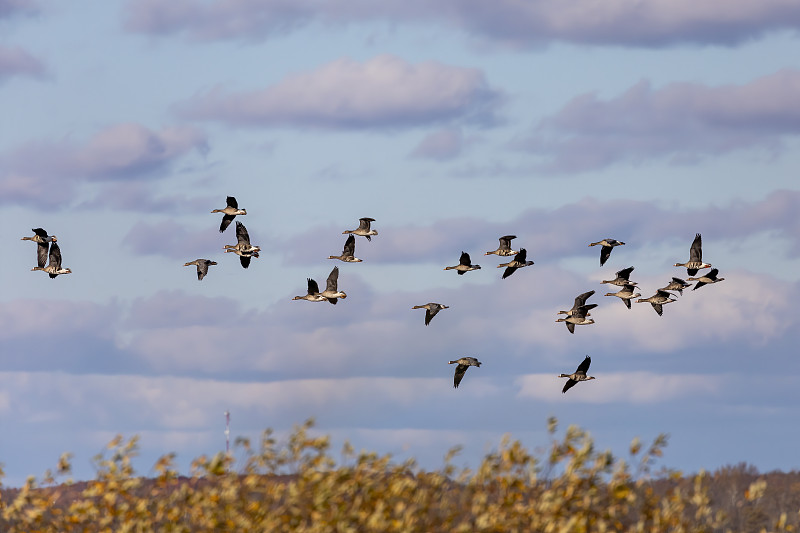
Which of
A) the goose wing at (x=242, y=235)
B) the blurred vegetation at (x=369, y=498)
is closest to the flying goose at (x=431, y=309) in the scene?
the goose wing at (x=242, y=235)

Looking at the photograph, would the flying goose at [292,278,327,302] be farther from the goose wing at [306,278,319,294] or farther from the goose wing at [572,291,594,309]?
the goose wing at [572,291,594,309]

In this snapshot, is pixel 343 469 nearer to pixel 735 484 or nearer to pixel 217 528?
pixel 217 528

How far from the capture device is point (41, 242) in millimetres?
48125

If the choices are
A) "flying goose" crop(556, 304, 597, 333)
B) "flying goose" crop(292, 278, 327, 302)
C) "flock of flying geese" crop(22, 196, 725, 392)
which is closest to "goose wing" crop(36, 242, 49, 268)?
"flock of flying geese" crop(22, 196, 725, 392)

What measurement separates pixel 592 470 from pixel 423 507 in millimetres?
3538

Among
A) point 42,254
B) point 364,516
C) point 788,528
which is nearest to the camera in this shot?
point 364,516

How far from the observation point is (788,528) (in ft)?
89.8

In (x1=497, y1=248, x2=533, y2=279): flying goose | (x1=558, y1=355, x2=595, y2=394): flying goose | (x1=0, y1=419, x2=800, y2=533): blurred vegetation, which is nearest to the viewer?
(x1=0, y1=419, x2=800, y2=533): blurred vegetation

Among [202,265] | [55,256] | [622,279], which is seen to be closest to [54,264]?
[55,256]

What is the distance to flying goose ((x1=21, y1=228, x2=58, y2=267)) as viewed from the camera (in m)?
47.9

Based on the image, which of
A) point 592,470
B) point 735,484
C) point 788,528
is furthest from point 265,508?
point 735,484

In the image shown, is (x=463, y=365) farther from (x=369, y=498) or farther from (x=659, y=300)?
(x=369, y=498)

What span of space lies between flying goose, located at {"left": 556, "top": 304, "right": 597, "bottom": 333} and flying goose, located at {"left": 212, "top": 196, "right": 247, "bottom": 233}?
15711 millimetres

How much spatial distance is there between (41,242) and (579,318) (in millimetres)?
23189
